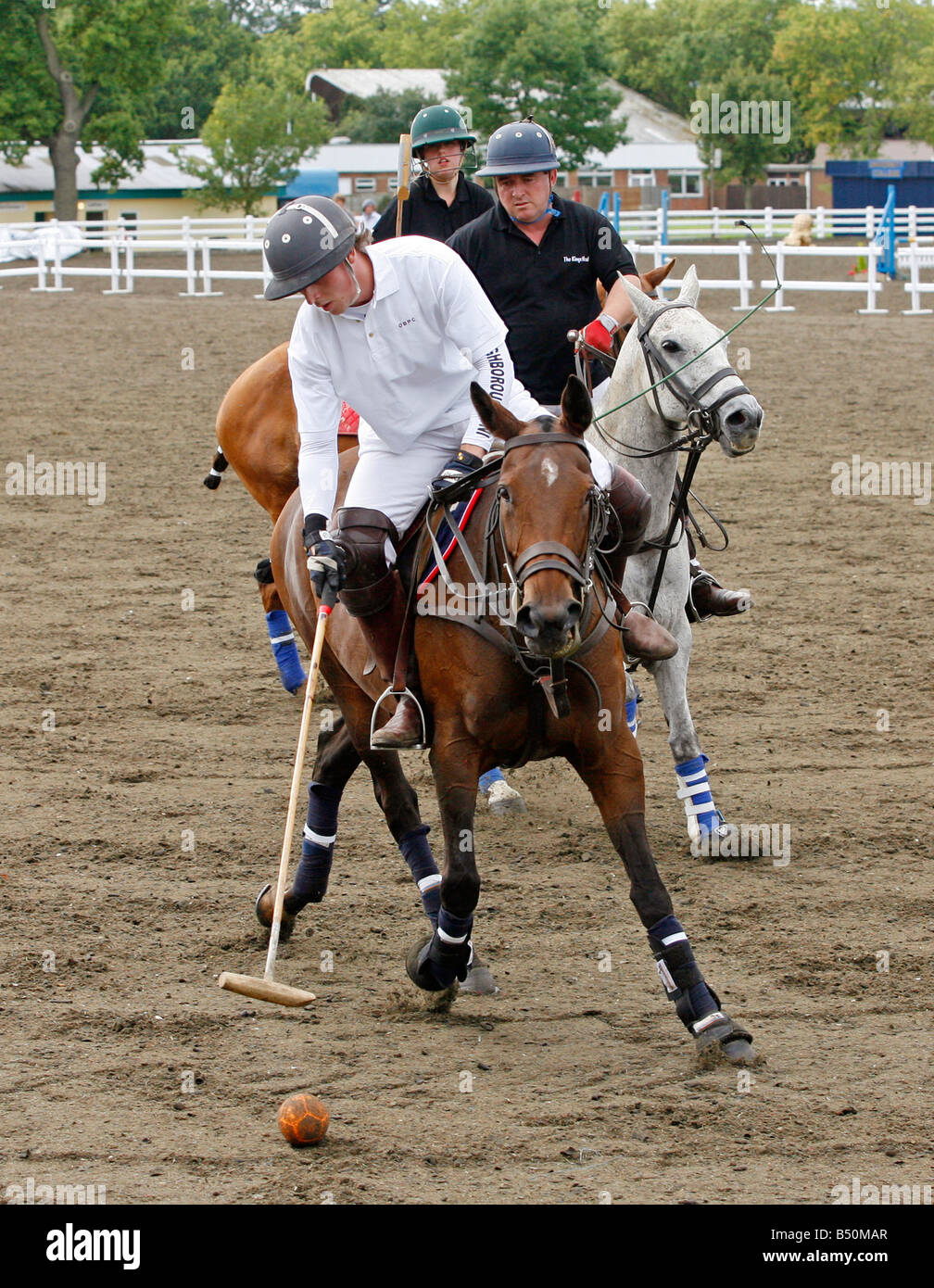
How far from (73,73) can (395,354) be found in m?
54.1

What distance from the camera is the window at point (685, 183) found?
7244 cm

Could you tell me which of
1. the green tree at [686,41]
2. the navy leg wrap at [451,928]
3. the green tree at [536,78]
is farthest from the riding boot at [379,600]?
the green tree at [686,41]

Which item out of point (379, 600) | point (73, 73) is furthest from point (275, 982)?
point (73, 73)

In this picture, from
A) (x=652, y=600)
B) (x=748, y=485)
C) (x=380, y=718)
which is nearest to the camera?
(x=380, y=718)

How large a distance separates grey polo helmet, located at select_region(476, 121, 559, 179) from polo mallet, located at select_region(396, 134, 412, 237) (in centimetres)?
79

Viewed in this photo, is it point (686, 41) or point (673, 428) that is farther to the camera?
point (686, 41)

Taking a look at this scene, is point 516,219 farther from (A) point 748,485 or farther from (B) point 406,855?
(A) point 748,485

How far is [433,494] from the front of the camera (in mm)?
5039

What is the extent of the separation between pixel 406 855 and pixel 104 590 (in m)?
5.68

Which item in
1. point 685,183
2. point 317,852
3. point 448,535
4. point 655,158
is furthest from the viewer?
point 685,183

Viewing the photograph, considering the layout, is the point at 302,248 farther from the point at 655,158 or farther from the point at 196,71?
the point at 196,71

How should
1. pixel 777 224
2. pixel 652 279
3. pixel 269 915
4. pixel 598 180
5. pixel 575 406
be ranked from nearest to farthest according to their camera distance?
pixel 575 406
pixel 269 915
pixel 652 279
pixel 777 224
pixel 598 180

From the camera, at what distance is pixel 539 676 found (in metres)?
4.59
